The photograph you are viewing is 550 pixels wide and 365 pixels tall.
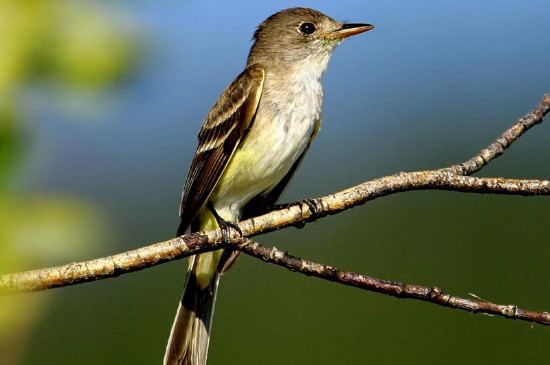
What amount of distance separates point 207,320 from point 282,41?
1.65 meters

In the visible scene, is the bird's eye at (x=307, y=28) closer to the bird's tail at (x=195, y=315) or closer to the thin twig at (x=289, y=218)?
the bird's tail at (x=195, y=315)

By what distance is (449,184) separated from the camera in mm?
2600

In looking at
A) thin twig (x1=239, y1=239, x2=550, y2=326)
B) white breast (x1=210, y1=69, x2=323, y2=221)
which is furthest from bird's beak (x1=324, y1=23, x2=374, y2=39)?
thin twig (x1=239, y1=239, x2=550, y2=326)

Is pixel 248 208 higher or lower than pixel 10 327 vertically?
higher

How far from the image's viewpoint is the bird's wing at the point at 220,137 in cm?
354

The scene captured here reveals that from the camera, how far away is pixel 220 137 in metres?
3.66

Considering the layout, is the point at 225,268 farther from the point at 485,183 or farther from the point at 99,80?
the point at 99,80

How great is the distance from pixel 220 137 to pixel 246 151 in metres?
0.20

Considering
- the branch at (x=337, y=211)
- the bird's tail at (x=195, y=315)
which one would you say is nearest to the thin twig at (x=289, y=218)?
the branch at (x=337, y=211)

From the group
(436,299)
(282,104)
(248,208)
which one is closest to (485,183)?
(436,299)

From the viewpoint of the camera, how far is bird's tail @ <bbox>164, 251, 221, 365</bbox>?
349 cm

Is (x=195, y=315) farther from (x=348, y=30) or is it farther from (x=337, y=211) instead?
(x=348, y=30)

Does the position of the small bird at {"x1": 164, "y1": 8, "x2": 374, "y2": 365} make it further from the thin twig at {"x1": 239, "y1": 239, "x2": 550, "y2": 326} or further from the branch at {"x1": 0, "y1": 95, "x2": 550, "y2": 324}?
the thin twig at {"x1": 239, "y1": 239, "x2": 550, "y2": 326}

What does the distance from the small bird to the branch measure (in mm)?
747
